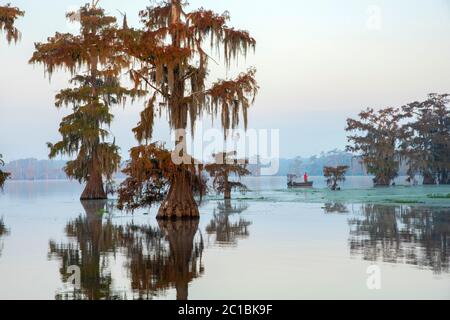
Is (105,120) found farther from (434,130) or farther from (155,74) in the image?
(434,130)

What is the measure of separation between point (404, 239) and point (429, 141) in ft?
190

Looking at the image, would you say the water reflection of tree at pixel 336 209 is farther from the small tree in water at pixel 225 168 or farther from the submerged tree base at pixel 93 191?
the submerged tree base at pixel 93 191

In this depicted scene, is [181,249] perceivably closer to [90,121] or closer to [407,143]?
[90,121]

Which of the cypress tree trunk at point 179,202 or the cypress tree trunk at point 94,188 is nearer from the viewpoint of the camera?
Result: the cypress tree trunk at point 179,202

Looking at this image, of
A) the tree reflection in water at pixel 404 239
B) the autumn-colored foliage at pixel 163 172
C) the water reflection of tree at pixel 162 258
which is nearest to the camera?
the water reflection of tree at pixel 162 258

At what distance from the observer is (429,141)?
69.3 m

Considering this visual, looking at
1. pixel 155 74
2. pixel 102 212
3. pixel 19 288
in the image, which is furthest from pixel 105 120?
pixel 19 288

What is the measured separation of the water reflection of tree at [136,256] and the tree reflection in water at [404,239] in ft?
13.3

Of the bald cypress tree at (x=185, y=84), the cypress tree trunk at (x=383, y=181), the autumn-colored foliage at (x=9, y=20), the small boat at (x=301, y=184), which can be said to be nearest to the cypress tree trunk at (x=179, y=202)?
the bald cypress tree at (x=185, y=84)

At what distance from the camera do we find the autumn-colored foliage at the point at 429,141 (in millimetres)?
67938

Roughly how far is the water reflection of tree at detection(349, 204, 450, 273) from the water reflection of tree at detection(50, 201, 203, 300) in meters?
4.09

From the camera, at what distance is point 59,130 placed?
40469 millimetres

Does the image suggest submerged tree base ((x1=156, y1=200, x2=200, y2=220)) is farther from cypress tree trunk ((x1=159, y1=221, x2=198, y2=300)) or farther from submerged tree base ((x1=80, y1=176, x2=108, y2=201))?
submerged tree base ((x1=80, y1=176, x2=108, y2=201))

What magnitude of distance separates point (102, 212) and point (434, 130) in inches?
2129
